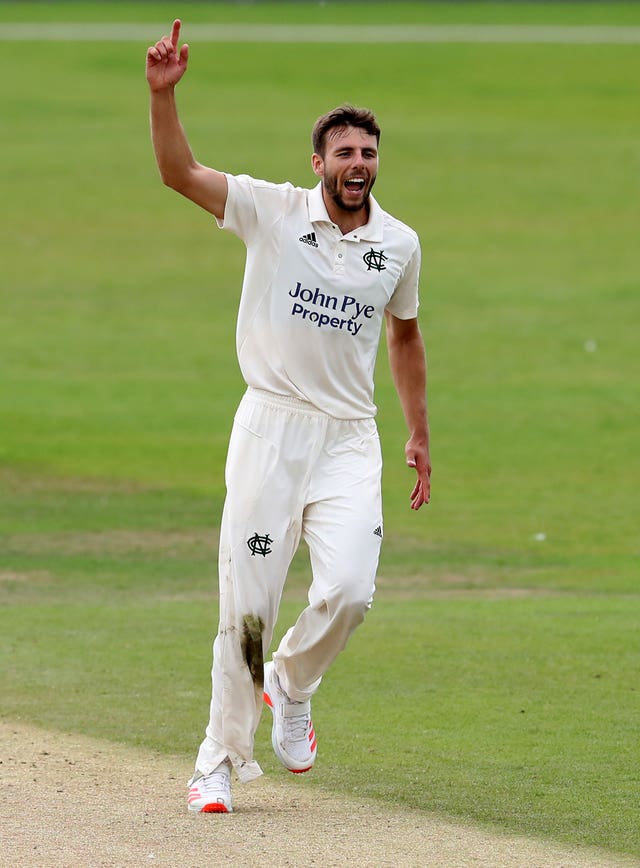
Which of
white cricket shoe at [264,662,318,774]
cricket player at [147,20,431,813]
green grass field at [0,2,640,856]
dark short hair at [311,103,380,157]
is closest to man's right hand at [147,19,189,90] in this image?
cricket player at [147,20,431,813]

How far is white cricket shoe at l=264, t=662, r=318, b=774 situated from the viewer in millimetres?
7113

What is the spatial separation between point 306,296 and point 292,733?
1.79 meters

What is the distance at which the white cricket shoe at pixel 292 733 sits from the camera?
23.3ft

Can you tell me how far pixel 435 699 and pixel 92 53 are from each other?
1303 inches

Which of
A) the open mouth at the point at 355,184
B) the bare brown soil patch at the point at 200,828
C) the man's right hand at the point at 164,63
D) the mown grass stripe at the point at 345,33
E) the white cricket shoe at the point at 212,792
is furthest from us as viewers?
the mown grass stripe at the point at 345,33

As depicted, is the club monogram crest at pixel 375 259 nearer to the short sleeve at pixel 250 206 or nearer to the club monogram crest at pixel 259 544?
the short sleeve at pixel 250 206

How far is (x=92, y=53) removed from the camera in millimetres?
39719

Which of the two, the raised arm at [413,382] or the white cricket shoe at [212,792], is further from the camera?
the raised arm at [413,382]

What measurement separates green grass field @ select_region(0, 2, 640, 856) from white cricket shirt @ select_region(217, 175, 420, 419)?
67.9 inches

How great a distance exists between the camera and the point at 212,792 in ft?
22.3

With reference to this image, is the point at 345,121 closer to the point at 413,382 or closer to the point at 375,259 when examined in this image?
the point at 375,259

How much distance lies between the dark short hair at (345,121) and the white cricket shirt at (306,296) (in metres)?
0.23

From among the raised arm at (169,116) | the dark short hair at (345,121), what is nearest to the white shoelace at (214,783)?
the raised arm at (169,116)

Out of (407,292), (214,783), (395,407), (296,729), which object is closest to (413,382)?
(407,292)
